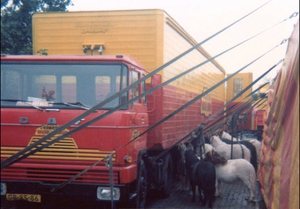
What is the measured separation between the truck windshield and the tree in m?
5.58

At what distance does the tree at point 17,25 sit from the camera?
12.2 metres

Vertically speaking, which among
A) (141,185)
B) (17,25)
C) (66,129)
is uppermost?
(17,25)

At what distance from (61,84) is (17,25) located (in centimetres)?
682

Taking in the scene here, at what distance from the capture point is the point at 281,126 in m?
4.21

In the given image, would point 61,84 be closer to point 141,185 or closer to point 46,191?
point 46,191

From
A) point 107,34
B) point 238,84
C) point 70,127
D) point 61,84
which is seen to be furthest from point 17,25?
point 238,84

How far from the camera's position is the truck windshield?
21.5ft

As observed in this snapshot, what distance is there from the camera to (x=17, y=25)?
41.6 ft

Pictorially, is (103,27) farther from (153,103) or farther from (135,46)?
(153,103)

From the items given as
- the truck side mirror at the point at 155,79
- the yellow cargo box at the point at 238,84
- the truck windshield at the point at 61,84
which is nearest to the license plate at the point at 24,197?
the truck windshield at the point at 61,84

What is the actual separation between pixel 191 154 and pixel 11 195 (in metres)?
4.37

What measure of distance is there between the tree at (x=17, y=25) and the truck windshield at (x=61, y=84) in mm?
5577

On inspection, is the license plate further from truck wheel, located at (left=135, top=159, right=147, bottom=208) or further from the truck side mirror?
the truck side mirror

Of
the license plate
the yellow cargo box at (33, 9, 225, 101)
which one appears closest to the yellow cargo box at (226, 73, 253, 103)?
the yellow cargo box at (33, 9, 225, 101)
